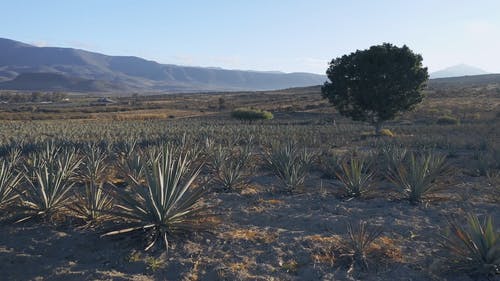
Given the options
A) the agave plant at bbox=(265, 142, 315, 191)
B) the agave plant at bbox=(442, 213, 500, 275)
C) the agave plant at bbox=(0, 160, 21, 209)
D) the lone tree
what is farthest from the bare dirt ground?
the lone tree

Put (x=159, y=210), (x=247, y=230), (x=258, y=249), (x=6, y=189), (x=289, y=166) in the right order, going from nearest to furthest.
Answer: (x=258, y=249), (x=159, y=210), (x=247, y=230), (x=6, y=189), (x=289, y=166)

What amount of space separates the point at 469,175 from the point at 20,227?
10.4m

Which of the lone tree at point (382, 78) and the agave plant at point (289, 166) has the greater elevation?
the lone tree at point (382, 78)

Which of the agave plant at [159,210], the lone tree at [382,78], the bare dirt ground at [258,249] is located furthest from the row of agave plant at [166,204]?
the lone tree at [382,78]

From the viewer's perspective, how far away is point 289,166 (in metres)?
10.8

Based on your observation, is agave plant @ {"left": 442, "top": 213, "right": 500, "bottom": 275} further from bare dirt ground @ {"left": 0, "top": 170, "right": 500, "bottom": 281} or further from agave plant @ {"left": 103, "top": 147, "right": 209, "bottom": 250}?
agave plant @ {"left": 103, "top": 147, "right": 209, "bottom": 250}

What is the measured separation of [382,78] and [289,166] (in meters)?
17.8

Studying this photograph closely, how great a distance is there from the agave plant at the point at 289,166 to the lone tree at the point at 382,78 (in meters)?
15.3

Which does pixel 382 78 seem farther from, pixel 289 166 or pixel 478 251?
pixel 478 251

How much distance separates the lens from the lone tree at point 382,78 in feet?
87.7

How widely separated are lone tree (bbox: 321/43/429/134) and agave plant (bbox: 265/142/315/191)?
50.2 feet

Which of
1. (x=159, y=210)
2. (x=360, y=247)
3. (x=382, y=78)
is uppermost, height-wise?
(x=382, y=78)

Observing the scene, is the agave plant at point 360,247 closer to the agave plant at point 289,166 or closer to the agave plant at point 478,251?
the agave plant at point 478,251

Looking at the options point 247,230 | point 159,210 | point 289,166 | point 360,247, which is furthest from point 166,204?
point 289,166
